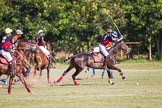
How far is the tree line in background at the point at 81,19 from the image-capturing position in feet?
180

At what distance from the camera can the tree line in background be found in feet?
180

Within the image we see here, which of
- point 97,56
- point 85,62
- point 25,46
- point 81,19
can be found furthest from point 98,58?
point 81,19

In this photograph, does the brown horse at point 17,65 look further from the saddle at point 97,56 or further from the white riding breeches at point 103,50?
the white riding breeches at point 103,50

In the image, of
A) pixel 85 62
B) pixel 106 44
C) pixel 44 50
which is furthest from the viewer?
pixel 44 50

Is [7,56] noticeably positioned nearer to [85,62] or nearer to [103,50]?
[85,62]

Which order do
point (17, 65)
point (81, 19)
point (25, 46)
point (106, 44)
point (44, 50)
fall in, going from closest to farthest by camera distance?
point (17, 65)
point (25, 46)
point (106, 44)
point (44, 50)
point (81, 19)

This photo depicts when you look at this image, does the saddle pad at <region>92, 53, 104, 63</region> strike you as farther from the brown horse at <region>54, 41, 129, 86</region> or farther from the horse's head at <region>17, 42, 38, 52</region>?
the horse's head at <region>17, 42, 38, 52</region>

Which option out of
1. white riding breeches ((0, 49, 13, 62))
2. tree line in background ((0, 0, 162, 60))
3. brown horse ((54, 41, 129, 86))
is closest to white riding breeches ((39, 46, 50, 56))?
brown horse ((54, 41, 129, 86))

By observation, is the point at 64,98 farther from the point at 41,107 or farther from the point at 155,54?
the point at 155,54

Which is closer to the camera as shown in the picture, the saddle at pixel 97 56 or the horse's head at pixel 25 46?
the horse's head at pixel 25 46

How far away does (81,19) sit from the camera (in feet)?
184

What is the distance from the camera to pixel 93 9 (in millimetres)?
55969

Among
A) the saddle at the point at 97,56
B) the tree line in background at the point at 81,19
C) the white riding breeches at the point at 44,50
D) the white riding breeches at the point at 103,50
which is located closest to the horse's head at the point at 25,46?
the saddle at the point at 97,56

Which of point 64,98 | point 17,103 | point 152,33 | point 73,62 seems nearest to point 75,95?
point 64,98
